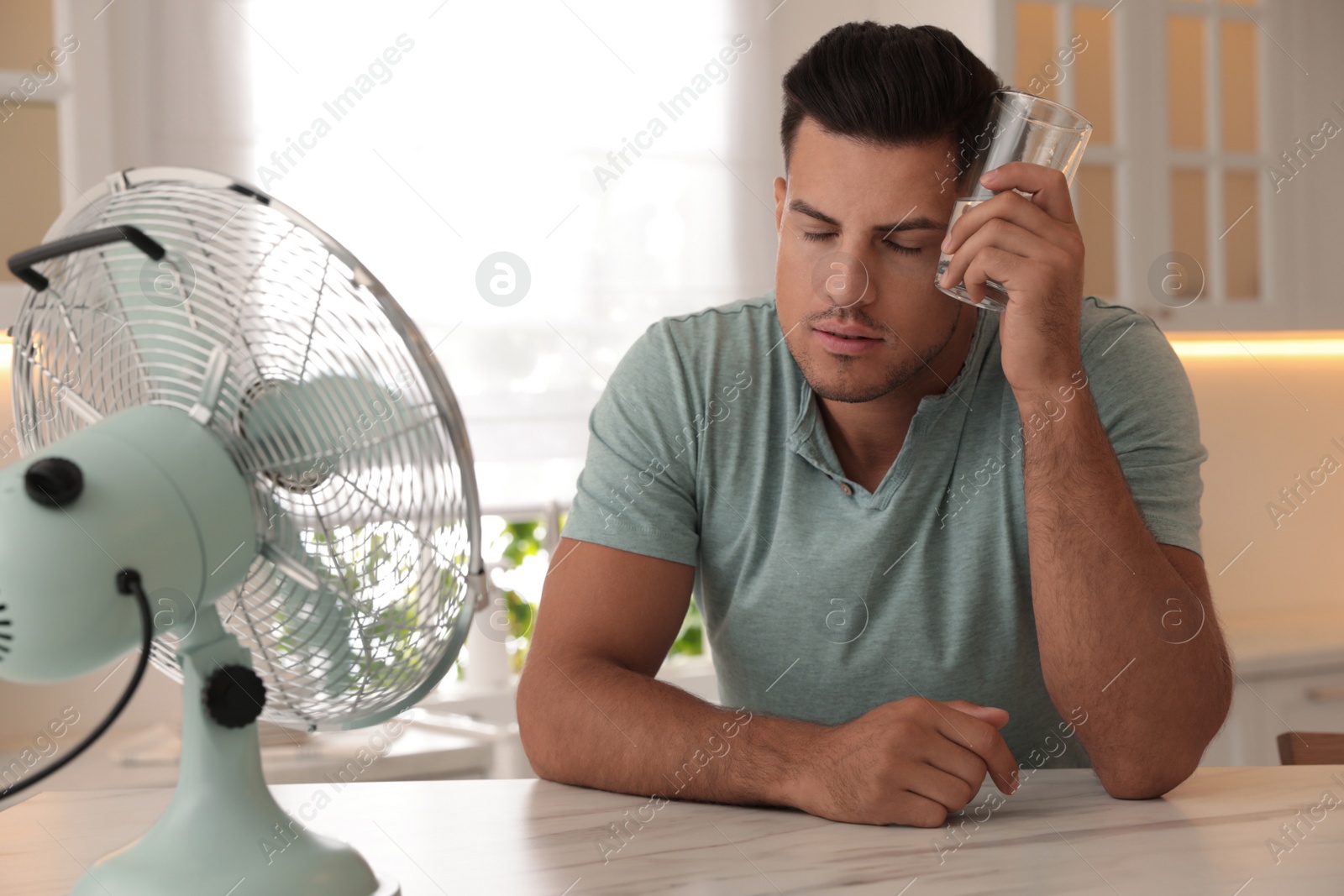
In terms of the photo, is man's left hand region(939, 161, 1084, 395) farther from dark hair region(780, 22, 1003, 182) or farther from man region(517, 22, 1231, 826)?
dark hair region(780, 22, 1003, 182)


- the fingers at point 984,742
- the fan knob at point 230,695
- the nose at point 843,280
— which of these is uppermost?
the nose at point 843,280

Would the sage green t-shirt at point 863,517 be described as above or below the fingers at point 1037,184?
below

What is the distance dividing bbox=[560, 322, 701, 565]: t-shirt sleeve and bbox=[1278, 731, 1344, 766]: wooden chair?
69 cm

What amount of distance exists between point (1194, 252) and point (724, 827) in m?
2.43

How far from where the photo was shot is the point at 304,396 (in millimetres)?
660

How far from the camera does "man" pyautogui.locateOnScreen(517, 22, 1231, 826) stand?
3.61ft

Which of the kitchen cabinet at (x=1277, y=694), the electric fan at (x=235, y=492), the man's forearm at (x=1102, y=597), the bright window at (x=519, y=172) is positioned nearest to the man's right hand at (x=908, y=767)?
the man's forearm at (x=1102, y=597)

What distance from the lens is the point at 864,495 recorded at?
1325mm

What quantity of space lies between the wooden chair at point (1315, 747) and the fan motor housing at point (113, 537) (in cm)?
115

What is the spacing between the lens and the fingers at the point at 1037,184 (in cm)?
108

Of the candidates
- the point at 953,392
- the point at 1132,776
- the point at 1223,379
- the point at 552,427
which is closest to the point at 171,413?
the point at 1132,776

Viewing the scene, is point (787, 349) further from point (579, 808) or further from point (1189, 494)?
point (579, 808)

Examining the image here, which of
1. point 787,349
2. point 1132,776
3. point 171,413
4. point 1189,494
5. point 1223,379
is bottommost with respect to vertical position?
point 1223,379

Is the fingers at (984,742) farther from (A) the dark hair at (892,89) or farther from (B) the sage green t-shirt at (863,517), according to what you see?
(A) the dark hair at (892,89)
